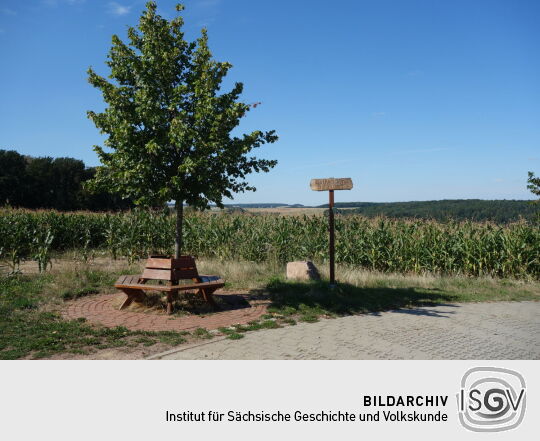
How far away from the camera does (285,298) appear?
8.23m

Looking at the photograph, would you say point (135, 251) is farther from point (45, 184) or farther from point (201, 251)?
point (45, 184)

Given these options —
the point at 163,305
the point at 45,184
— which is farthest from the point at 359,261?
the point at 45,184

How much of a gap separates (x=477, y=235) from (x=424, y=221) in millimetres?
2074

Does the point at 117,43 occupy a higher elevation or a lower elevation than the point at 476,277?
higher

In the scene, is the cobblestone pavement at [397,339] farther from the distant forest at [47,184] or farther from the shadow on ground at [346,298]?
the distant forest at [47,184]

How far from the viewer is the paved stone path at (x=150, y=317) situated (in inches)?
252

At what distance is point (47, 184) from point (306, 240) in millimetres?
36728

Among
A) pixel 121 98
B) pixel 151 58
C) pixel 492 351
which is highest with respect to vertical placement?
pixel 151 58

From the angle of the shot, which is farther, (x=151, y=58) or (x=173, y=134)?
(x=151, y=58)

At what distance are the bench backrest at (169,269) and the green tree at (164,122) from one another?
3.40ft

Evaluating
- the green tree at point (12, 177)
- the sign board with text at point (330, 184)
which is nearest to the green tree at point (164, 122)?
the sign board with text at point (330, 184)

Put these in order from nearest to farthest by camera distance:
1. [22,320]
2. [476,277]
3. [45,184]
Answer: [22,320]
[476,277]
[45,184]

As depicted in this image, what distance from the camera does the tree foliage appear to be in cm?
675

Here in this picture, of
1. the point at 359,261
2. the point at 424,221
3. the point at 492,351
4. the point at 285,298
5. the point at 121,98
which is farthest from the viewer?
the point at 424,221
